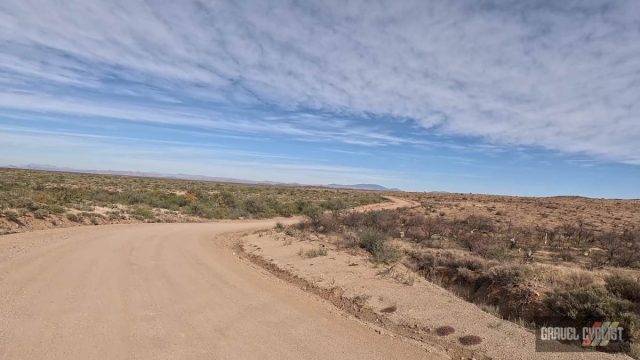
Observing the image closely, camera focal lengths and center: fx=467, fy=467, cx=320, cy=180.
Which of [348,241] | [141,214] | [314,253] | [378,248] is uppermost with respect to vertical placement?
[378,248]

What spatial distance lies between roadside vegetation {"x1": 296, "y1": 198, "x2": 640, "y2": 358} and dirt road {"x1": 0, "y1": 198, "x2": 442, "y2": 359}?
3548 mm

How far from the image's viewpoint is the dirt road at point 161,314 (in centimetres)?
685

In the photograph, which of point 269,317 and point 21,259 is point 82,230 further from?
point 269,317

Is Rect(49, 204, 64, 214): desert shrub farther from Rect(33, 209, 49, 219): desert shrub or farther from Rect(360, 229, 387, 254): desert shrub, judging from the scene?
Rect(360, 229, 387, 254): desert shrub

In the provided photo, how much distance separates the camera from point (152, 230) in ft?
73.8

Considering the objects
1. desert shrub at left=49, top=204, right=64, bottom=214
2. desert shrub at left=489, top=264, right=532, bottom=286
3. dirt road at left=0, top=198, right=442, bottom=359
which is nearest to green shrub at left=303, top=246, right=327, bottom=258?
dirt road at left=0, top=198, right=442, bottom=359

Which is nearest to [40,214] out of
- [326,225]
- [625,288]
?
[326,225]

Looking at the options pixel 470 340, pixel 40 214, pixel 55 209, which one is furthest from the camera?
pixel 55 209

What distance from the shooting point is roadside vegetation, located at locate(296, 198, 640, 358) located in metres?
9.20

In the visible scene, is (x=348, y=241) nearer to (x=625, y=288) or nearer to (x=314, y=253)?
(x=314, y=253)

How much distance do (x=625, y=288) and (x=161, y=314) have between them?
9.80 m

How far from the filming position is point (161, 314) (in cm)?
840

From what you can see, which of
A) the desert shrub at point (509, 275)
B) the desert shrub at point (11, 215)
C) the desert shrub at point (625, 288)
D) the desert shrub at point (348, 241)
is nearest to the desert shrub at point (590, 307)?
the desert shrub at point (625, 288)

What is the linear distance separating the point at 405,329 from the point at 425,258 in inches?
248
